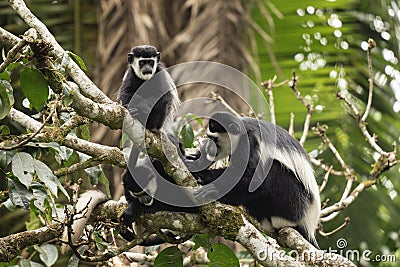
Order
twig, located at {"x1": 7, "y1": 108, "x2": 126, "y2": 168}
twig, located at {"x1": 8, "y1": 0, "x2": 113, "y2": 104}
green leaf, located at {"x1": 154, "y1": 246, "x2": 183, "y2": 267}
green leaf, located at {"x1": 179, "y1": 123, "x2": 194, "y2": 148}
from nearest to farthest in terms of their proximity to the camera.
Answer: twig, located at {"x1": 8, "y1": 0, "x2": 113, "y2": 104}
twig, located at {"x1": 7, "y1": 108, "x2": 126, "y2": 168}
green leaf, located at {"x1": 154, "y1": 246, "x2": 183, "y2": 267}
green leaf, located at {"x1": 179, "y1": 123, "x2": 194, "y2": 148}

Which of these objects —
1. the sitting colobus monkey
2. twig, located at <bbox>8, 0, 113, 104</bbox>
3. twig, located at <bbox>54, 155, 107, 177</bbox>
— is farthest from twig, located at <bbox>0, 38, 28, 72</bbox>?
the sitting colobus monkey

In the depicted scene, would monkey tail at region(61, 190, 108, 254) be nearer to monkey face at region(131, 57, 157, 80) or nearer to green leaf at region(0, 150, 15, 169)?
green leaf at region(0, 150, 15, 169)

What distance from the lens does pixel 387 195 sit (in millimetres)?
5145

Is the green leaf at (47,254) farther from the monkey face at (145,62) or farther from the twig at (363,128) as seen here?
the twig at (363,128)

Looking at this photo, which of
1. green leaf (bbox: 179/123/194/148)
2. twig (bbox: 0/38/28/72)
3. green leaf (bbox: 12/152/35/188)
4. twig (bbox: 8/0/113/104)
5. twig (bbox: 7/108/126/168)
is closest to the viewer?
twig (bbox: 0/38/28/72)

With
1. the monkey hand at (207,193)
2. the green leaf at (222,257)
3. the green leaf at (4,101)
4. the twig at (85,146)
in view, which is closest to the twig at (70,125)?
the twig at (85,146)

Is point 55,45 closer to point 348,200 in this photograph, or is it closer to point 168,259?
point 168,259

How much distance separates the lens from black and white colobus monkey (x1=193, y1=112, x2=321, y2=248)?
3.17 metres

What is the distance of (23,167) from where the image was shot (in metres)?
2.32

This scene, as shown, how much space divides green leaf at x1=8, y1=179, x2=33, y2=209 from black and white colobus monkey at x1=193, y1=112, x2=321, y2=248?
3.25ft

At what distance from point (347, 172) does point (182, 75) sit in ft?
6.46

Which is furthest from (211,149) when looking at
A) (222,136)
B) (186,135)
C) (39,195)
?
(39,195)

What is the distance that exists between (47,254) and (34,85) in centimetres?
90

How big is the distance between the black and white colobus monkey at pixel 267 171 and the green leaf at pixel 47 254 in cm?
80
